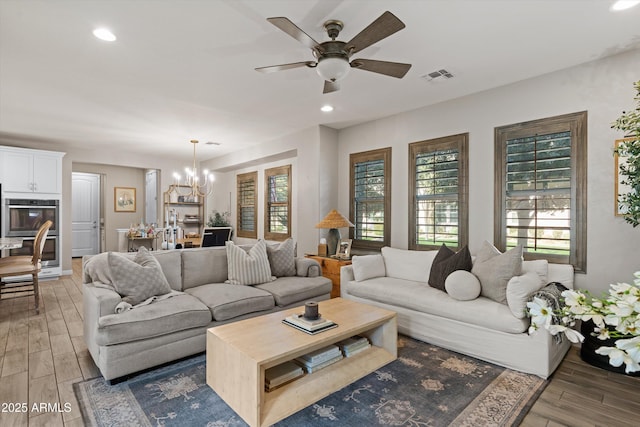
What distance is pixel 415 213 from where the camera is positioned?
4.30 metres

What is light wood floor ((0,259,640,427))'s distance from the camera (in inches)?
77.0

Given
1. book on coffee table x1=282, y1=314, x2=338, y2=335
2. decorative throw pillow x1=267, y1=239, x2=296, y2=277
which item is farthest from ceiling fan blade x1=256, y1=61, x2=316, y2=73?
decorative throw pillow x1=267, y1=239, x2=296, y2=277

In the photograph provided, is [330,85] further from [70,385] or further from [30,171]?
[30,171]

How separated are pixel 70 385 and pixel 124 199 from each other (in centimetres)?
742

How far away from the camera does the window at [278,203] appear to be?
6215 millimetres

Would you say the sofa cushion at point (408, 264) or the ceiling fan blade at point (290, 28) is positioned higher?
the ceiling fan blade at point (290, 28)

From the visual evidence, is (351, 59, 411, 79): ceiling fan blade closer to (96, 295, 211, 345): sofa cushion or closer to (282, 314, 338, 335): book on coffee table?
(282, 314, 338, 335): book on coffee table

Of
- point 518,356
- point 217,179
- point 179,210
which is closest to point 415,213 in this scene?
point 518,356

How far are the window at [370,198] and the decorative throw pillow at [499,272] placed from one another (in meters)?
1.71

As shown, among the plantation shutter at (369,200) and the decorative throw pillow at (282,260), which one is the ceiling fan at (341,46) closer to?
the decorative throw pillow at (282,260)

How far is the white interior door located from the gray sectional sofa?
A: 6.83 metres

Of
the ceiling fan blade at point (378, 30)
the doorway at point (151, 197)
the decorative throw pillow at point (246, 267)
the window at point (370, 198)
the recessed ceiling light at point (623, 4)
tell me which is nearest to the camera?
the ceiling fan blade at point (378, 30)

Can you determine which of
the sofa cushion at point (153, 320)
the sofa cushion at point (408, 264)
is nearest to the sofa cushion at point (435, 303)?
the sofa cushion at point (408, 264)

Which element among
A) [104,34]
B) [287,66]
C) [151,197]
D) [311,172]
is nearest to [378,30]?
[287,66]
